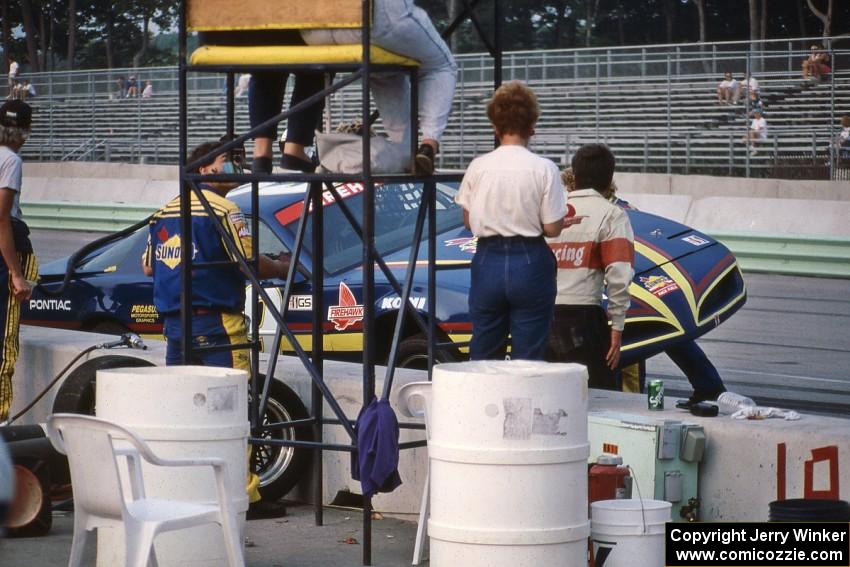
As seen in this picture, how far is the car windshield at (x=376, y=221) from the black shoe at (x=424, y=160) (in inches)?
131

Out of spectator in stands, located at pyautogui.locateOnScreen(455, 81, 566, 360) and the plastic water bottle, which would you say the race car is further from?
the plastic water bottle

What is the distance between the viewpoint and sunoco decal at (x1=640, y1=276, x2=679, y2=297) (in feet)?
29.6

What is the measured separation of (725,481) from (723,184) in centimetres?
2029

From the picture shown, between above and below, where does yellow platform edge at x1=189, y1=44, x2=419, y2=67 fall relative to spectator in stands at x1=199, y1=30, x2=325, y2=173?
above

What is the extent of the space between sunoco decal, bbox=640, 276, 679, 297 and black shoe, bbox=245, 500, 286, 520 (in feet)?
9.07

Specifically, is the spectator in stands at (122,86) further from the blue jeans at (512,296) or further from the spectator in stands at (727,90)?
the blue jeans at (512,296)

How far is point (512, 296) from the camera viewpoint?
626 centimetres

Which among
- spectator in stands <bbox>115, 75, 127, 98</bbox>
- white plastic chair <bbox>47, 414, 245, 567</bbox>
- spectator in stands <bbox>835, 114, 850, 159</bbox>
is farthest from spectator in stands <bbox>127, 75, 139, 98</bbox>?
white plastic chair <bbox>47, 414, 245, 567</bbox>

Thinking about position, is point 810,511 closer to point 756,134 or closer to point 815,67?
point 756,134

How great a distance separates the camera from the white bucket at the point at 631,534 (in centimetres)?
551

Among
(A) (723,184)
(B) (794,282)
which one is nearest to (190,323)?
(B) (794,282)

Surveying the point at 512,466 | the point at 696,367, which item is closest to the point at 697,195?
the point at 696,367

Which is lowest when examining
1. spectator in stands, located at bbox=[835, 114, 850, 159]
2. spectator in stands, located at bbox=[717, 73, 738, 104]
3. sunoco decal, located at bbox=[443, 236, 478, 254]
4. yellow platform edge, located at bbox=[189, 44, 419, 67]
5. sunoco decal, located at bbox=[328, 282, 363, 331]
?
→ sunoco decal, located at bbox=[328, 282, 363, 331]

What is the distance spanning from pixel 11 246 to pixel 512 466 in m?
4.06
